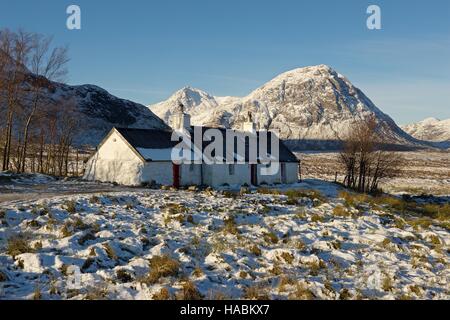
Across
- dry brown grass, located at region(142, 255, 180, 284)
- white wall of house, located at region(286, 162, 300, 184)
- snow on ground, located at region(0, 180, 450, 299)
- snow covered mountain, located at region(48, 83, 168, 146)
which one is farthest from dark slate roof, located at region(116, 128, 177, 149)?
snow covered mountain, located at region(48, 83, 168, 146)

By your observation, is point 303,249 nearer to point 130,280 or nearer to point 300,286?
point 300,286

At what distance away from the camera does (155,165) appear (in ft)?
96.1

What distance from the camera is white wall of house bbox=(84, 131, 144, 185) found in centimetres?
2916

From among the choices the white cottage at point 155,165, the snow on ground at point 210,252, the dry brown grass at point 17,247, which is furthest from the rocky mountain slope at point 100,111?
the dry brown grass at point 17,247

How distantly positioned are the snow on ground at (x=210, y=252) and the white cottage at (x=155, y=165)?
9.78m

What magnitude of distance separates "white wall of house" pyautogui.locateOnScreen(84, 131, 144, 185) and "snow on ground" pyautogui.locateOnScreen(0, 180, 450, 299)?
983cm

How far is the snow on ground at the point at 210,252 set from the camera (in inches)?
404

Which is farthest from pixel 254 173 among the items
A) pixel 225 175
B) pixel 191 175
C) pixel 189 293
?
pixel 189 293

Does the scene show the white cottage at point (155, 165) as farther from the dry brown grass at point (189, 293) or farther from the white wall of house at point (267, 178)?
the dry brown grass at point (189, 293)

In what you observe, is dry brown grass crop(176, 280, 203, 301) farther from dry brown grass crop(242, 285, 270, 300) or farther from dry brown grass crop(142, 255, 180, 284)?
dry brown grass crop(242, 285, 270, 300)
